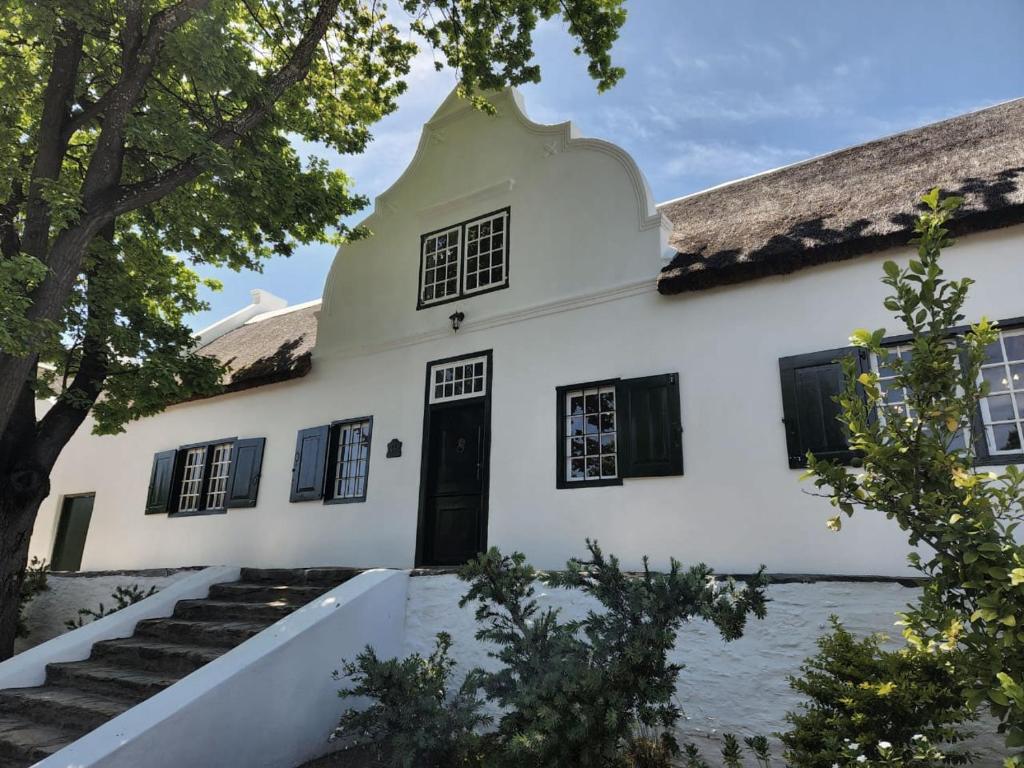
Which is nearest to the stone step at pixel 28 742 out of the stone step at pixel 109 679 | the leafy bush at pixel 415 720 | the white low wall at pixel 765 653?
the stone step at pixel 109 679

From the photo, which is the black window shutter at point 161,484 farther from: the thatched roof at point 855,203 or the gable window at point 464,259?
the thatched roof at point 855,203

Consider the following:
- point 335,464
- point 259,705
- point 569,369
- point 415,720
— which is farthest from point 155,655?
point 569,369

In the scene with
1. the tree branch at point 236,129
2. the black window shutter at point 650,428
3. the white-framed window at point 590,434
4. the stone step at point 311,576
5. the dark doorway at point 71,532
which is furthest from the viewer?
the dark doorway at point 71,532

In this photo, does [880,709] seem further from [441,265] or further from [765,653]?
[441,265]

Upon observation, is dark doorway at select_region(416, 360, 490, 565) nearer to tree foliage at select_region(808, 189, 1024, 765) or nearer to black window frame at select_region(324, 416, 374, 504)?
black window frame at select_region(324, 416, 374, 504)

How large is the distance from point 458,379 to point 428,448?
102cm

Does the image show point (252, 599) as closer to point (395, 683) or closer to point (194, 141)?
point (395, 683)

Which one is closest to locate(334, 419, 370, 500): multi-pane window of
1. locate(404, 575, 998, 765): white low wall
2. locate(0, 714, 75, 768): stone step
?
locate(0, 714, 75, 768): stone step

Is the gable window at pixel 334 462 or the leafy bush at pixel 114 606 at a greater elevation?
the gable window at pixel 334 462

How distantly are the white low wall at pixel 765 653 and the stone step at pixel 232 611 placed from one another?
163 inches

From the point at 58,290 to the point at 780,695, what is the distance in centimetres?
736

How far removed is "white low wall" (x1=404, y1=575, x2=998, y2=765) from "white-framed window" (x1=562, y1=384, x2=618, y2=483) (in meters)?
2.11

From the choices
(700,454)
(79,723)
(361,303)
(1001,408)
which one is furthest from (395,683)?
(361,303)

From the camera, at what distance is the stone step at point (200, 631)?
6579mm
